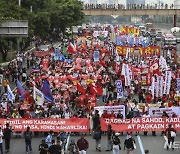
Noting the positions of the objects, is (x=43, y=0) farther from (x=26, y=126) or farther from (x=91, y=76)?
(x=26, y=126)

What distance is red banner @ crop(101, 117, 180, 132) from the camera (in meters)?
26.3

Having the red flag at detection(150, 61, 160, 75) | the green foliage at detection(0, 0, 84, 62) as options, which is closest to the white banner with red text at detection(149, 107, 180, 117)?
the red flag at detection(150, 61, 160, 75)

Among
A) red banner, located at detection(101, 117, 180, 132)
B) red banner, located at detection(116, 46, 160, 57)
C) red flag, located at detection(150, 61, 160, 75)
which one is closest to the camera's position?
red banner, located at detection(101, 117, 180, 132)

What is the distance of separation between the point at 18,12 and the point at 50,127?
1405 inches

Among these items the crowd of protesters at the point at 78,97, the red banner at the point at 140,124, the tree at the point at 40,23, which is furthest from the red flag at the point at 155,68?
the tree at the point at 40,23

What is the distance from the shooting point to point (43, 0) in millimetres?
85188

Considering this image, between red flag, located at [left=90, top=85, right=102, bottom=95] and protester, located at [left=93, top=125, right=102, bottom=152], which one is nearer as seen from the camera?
protester, located at [left=93, top=125, right=102, bottom=152]

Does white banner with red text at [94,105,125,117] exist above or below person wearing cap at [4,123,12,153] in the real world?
above

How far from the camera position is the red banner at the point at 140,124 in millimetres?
26344

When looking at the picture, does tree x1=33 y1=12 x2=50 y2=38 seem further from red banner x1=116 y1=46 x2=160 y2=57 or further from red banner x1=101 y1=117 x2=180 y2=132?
red banner x1=101 y1=117 x2=180 y2=132

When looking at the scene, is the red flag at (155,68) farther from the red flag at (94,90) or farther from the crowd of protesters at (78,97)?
the red flag at (94,90)

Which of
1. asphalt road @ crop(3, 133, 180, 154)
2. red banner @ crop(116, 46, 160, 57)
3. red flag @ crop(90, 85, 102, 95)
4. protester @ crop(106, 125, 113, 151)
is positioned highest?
red banner @ crop(116, 46, 160, 57)

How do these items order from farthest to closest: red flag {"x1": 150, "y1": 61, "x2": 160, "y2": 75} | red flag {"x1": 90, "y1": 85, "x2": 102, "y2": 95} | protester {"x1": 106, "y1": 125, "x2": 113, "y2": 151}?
red flag {"x1": 150, "y1": 61, "x2": 160, "y2": 75} < red flag {"x1": 90, "y1": 85, "x2": 102, "y2": 95} < protester {"x1": 106, "y1": 125, "x2": 113, "y2": 151}

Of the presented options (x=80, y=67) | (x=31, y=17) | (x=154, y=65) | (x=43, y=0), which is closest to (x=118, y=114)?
(x=154, y=65)
